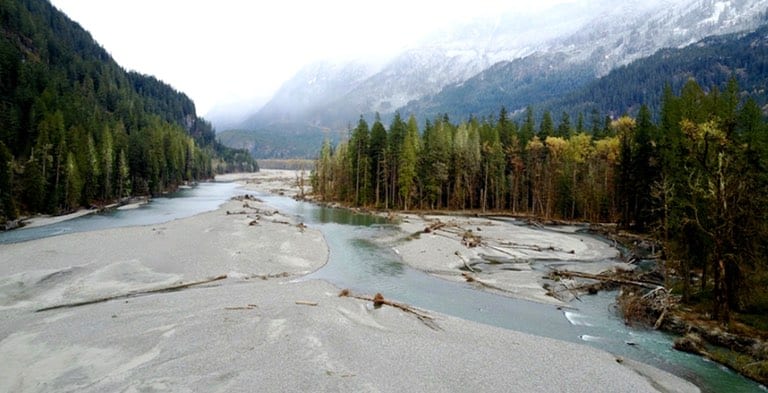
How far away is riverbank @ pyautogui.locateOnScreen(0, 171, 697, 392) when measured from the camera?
44.7ft

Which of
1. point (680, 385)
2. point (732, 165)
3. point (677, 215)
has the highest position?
point (732, 165)

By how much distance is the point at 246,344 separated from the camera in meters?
16.0

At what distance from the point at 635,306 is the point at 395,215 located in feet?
163

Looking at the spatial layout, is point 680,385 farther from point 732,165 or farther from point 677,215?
point 677,215

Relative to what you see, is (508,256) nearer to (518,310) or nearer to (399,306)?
(518,310)

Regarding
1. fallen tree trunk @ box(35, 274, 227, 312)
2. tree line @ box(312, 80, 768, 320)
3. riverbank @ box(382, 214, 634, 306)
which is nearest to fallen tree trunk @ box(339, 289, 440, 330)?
riverbank @ box(382, 214, 634, 306)

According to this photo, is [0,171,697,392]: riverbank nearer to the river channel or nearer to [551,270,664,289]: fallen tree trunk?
the river channel

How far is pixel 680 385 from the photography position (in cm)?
1534

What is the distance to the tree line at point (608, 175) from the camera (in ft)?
68.6

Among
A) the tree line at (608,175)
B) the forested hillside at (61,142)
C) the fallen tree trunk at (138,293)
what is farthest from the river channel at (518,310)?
the forested hillside at (61,142)

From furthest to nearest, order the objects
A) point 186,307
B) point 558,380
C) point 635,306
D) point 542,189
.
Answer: point 542,189, point 635,306, point 186,307, point 558,380

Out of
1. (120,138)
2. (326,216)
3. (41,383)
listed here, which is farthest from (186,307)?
(120,138)

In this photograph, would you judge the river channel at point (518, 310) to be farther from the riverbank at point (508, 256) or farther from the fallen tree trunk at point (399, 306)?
the fallen tree trunk at point (399, 306)

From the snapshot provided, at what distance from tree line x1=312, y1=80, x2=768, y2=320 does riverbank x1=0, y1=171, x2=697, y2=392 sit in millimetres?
9639
